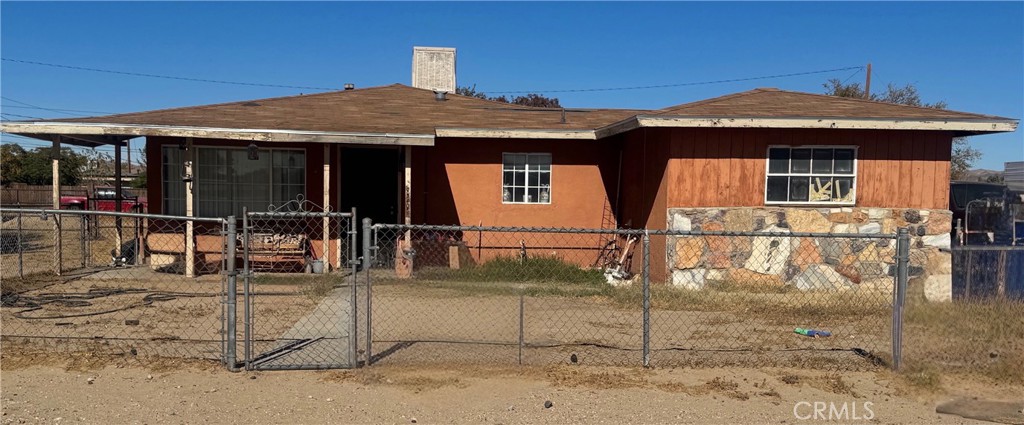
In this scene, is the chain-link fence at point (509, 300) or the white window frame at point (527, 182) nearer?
the chain-link fence at point (509, 300)

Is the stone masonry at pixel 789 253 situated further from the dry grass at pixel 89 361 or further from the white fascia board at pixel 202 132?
the dry grass at pixel 89 361

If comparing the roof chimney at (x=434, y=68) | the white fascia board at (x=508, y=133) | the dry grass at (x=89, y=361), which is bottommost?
the dry grass at (x=89, y=361)

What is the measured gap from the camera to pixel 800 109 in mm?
11344

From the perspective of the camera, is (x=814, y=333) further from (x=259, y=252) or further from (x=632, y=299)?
(x=259, y=252)

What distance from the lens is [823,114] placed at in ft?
35.6

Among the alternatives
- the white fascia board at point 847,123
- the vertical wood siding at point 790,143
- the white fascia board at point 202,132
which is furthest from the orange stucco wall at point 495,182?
the white fascia board at point 847,123

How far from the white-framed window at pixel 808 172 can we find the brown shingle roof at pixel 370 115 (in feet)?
12.0

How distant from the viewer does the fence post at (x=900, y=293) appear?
596 centimetres

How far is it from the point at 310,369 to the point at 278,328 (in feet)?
6.79

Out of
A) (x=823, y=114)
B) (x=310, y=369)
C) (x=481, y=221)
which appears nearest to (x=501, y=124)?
(x=481, y=221)

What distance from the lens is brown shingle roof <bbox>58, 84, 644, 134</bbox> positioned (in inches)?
489

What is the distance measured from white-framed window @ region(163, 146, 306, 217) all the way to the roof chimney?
7170 mm

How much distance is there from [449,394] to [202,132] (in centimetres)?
826

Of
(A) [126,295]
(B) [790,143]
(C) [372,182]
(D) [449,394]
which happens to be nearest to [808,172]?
(B) [790,143]
